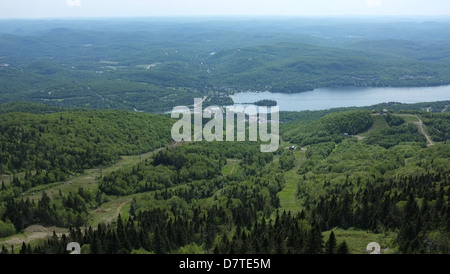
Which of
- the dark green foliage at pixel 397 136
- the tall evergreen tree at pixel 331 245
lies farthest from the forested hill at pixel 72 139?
the tall evergreen tree at pixel 331 245

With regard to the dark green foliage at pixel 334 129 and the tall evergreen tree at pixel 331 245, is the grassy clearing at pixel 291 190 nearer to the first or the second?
the dark green foliage at pixel 334 129

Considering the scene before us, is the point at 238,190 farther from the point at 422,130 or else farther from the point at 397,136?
the point at 422,130

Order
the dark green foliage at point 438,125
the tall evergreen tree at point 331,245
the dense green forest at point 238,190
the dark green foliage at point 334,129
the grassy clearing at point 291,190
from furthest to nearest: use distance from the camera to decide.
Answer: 1. the dark green foliage at point 334,129
2. the dark green foliage at point 438,125
3. the grassy clearing at point 291,190
4. the dense green forest at point 238,190
5. the tall evergreen tree at point 331,245

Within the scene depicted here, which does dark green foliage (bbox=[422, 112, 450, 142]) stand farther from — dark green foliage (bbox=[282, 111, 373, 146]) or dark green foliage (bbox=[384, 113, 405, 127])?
dark green foliage (bbox=[282, 111, 373, 146])

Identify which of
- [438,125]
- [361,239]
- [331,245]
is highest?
[331,245]

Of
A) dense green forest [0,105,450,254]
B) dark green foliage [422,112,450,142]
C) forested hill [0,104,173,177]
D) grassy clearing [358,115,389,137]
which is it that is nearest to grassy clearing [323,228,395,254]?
dense green forest [0,105,450,254]

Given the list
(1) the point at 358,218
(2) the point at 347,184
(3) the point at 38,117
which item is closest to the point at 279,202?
(2) the point at 347,184

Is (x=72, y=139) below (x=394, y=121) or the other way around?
below

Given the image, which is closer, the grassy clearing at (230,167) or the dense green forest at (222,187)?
the dense green forest at (222,187)

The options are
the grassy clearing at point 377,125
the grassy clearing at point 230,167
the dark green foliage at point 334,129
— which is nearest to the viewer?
the grassy clearing at point 230,167

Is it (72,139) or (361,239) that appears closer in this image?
(361,239)

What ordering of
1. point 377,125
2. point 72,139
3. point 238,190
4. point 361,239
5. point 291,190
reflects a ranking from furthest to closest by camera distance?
1. point 377,125
2. point 72,139
3. point 291,190
4. point 238,190
5. point 361,239

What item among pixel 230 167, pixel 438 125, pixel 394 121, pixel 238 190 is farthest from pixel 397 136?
pixel 238 190
